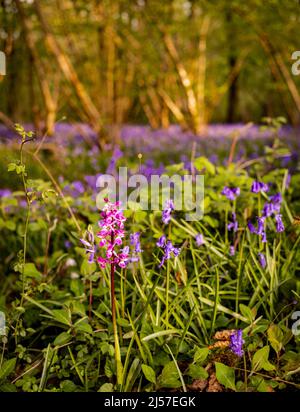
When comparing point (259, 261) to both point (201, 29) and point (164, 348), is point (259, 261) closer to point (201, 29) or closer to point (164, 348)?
point (164, 348)

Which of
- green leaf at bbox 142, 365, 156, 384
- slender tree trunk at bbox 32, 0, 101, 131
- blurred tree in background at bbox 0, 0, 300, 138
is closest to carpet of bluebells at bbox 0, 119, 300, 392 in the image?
green leaf at bbox 142, 365, 156, 384

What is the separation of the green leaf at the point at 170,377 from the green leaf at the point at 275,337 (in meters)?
0.38

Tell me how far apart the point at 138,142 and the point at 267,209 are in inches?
239

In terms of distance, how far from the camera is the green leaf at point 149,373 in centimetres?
156

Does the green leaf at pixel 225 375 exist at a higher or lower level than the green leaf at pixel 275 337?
lower

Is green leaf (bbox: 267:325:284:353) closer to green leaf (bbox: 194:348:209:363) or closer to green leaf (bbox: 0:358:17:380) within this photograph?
green leaf (bbox: 194:348:209:363)

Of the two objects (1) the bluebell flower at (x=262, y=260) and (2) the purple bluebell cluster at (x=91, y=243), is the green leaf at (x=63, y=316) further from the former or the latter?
(1) the bluebell flower at (x=262, y=260)

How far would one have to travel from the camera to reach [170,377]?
1.60m

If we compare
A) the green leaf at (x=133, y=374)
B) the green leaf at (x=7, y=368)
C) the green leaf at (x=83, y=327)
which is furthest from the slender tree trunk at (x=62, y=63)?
the green leaf at (x=133, y=374)

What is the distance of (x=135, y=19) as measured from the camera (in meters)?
9.28

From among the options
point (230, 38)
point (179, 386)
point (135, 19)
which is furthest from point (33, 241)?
point (230, 38)

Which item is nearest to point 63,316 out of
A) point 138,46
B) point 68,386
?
point 68,386

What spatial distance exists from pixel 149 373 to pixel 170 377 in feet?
0.26

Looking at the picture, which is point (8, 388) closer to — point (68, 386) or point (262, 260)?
point (68, 386)
